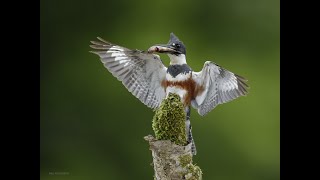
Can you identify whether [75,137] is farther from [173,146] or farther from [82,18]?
[173,146]

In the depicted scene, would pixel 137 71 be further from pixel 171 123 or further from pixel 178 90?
pixel 171 123

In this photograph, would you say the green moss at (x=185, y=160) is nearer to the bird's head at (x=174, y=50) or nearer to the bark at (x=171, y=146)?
the bark at (x=171, y=146)

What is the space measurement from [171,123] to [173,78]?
0.88 m

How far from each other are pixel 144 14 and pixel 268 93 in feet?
5.20

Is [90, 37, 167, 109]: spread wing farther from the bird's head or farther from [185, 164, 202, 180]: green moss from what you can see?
[185, 164, 202, 180]: green moss

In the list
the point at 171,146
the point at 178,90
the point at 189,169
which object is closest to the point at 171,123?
the point at 171,146

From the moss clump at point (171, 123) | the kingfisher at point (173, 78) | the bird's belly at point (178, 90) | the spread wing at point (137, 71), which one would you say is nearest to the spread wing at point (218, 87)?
the kingfisher at point (173, 78)

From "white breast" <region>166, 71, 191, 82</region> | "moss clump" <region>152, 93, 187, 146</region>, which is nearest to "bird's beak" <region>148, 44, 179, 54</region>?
"white breast" <region>166, 71, 191, 82</region>

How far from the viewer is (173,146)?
372cm

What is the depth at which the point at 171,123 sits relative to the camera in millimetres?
3754

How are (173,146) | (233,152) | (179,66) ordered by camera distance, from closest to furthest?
1. (173,146)
2. (179,66)
3. (233,152)

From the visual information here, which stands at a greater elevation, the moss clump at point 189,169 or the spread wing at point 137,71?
the spread wing at point 137,71

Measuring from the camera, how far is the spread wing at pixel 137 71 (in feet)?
15.4

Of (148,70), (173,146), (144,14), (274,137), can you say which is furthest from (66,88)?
(173,146)
